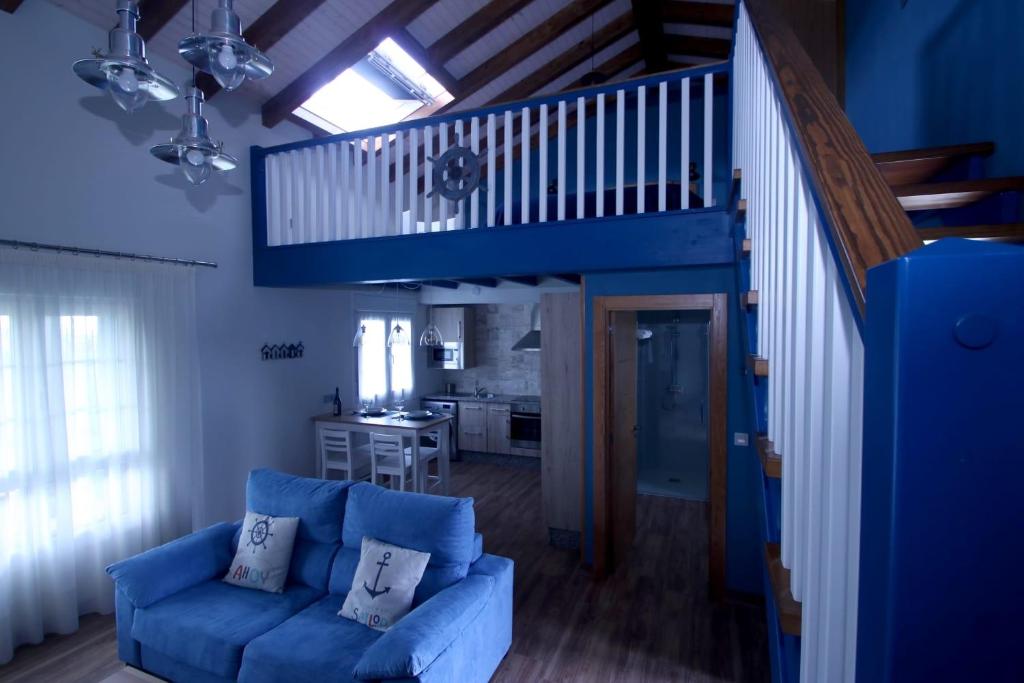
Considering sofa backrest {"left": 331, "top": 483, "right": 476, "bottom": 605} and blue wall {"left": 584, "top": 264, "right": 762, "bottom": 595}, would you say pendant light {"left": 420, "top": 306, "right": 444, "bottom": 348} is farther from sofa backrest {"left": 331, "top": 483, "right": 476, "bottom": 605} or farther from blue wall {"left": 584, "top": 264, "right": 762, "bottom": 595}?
sofa backrest {"left": 331, "top": 483, "right": 476, "bottom": 605}

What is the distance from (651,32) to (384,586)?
5498 mm

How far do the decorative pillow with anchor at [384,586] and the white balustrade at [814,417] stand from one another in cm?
201

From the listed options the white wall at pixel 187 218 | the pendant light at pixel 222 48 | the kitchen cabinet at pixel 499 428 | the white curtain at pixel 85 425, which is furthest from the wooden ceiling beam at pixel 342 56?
the kitchen cabinet at pixel 499 428

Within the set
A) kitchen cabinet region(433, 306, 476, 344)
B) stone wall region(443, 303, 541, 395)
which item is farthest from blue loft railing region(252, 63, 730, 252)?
stone wall region(443, 303, 541, 395)

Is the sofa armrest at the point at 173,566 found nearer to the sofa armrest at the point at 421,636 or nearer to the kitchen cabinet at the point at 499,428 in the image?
the sofa armrest at the point at 421,636

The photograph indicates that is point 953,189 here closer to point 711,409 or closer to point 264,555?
point 711,409

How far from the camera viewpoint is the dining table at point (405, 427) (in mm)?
4684

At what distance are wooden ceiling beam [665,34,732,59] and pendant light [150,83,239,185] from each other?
4859 mm

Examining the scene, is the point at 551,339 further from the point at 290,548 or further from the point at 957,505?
the point at 957,505

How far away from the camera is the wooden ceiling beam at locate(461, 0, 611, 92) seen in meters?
4.46

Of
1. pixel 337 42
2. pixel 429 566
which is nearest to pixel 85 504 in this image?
pixel 429 566

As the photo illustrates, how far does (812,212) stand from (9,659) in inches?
172

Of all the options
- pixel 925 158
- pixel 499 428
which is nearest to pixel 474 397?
pixel 499 428

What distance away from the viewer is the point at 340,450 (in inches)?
199
